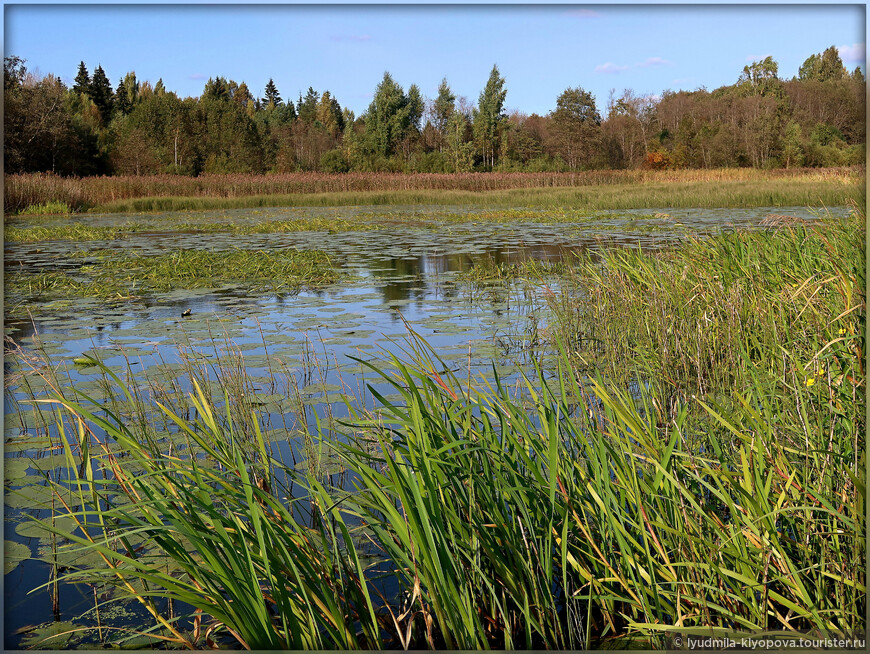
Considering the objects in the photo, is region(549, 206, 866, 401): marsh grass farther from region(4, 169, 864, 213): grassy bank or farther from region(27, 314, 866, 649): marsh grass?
region(4, 169, 864, 213): grassy bank

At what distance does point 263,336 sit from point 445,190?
2436cm

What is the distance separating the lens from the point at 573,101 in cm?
4206

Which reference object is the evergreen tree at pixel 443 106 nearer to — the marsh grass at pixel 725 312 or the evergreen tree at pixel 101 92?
the evergreen tree at pixel 101 92

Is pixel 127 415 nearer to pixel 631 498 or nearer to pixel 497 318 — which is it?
pixel 631 498

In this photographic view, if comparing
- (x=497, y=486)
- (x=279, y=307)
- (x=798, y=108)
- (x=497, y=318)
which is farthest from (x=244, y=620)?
(x=798, y=108)

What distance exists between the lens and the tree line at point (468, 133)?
3180cm

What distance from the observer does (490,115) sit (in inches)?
1630

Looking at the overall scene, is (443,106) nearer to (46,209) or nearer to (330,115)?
(330,115)

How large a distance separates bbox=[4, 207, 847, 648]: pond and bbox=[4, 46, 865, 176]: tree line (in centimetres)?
2289

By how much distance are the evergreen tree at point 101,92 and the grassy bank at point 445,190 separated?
17.4 metres

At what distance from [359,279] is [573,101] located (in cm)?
3784

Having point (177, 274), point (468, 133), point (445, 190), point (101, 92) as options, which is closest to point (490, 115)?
point (468, 133)

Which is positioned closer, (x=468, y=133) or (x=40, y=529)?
(x=40, y=529)

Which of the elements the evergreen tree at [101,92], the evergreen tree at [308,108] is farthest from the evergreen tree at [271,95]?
the evergreen tree at [101,92]
